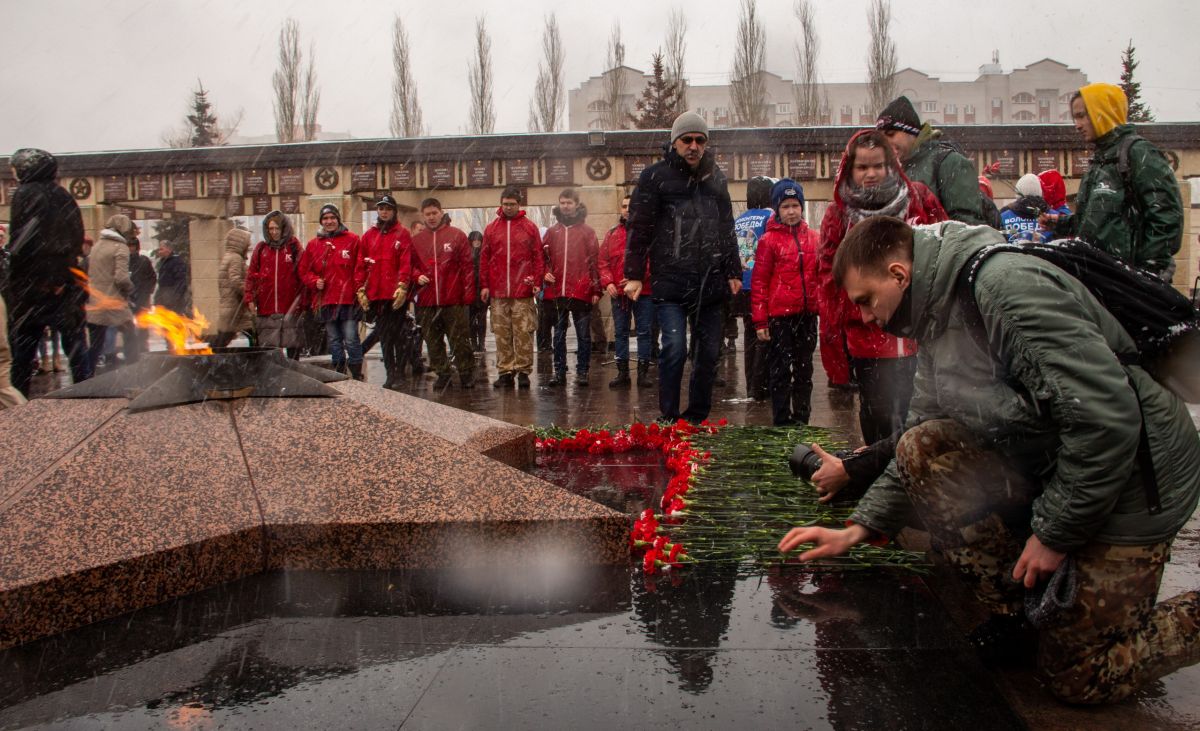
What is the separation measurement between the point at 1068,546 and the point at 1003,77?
251 ft

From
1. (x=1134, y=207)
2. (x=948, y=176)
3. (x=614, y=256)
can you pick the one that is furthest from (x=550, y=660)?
(x=614, y=256)

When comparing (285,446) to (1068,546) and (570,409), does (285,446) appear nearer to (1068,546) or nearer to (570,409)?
(1068,546)

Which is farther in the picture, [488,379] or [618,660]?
[488,379]

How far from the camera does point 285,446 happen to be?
3.87m

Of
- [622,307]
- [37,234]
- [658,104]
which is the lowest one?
[622,307]

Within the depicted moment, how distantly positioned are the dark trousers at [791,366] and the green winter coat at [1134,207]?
84.4 inches

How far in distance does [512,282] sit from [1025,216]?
5.05 meters

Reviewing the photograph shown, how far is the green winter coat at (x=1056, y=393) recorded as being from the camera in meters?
2.25

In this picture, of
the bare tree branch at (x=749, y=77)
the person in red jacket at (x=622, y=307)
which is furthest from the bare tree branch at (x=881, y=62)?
the person in red jacket at (x=622, y=307)

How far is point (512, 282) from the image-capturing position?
9.79 metres

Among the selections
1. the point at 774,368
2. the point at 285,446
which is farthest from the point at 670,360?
the point at 285,446

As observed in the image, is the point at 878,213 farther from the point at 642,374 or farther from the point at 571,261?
the point at 571,261

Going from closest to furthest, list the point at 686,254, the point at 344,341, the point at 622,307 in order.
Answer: the point at 686,254 → the point at 344,341 → the point at 622,307

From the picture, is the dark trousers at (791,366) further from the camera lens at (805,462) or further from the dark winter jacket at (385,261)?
the dark winter jacket at (385,261)
